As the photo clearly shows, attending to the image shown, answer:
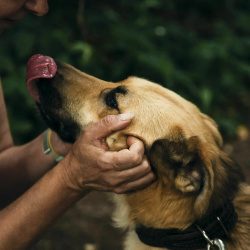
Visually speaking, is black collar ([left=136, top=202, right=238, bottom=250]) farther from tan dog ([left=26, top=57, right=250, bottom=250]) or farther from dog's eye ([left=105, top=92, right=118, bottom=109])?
dog's eye ([left=105, top=92, right=118, bottom=109])

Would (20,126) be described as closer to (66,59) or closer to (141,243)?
(66,59)

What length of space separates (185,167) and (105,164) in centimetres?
43

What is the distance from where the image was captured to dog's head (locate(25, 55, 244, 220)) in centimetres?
231

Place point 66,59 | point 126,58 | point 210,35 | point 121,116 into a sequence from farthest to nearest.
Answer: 1. point 210,35
2. point 126,58
3. point 66,59
4. point 121,116

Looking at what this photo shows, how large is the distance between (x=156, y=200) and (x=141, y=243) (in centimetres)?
37

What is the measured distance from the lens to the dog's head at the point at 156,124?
2307 millimetres

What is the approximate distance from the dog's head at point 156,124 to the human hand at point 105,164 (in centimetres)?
12

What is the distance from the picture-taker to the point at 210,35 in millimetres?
6609

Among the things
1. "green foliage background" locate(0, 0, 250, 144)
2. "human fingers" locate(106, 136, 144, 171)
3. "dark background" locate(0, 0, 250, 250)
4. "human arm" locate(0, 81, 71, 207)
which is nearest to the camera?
"human fingers" locate(106, 136, 144, 171)

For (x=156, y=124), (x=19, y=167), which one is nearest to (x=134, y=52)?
(x=19, y=167)

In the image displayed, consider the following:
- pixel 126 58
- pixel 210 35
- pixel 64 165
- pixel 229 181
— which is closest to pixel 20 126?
pixel 126 58

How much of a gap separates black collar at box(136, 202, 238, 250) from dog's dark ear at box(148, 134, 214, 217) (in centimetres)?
11

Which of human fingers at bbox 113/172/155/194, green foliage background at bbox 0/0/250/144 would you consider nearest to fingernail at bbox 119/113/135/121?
human fingers at bbox 113/172/155/194

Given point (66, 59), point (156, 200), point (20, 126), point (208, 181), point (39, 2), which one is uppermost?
point (39, 2)
